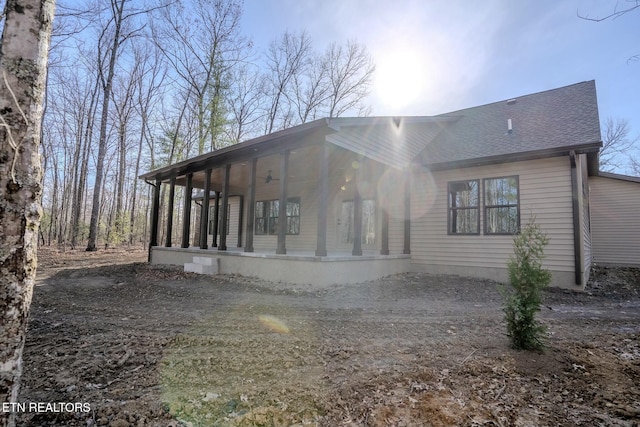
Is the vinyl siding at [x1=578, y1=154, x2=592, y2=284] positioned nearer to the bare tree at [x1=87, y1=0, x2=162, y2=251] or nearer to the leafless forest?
the leafless forest

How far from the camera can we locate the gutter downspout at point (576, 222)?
671 cm

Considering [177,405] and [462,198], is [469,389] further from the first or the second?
[462,198]

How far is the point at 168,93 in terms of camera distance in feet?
65.0

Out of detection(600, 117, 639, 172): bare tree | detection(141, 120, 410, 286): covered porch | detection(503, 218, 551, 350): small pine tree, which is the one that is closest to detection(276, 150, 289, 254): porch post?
detection(141, 120, 410, 286): covered porch

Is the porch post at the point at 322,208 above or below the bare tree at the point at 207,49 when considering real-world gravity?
below

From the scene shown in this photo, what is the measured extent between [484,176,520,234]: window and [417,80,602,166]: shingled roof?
29.0 inches

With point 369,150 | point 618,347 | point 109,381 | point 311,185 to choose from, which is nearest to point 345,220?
point 311,185

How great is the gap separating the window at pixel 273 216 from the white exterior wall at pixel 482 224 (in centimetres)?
524

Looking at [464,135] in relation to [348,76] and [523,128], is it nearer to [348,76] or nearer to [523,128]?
[523,128]

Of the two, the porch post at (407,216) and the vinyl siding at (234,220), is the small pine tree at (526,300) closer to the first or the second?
the porch post at (407,216)

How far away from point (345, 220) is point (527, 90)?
→ 8007 millimetres

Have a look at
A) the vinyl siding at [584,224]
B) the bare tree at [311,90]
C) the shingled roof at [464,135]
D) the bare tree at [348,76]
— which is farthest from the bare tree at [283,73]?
the vinyl siding at [584,224]

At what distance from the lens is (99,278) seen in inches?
306

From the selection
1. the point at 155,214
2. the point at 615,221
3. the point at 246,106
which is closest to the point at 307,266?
the point at 155,214
